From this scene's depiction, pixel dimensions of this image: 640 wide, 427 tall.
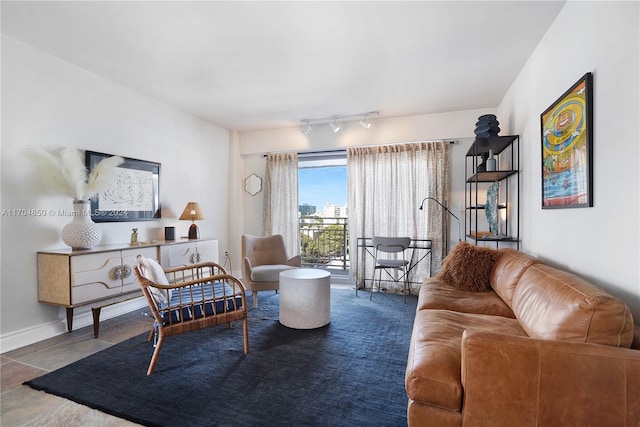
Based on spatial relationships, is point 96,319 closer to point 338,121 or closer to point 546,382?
point 546,382

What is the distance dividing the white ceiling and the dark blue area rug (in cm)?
250

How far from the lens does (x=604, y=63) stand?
5.50ft

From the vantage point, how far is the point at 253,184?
5375 millimetres

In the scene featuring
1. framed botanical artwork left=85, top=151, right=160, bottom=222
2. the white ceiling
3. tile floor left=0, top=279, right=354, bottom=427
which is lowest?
tile floor left=0, top=279, right=354, bottom=427

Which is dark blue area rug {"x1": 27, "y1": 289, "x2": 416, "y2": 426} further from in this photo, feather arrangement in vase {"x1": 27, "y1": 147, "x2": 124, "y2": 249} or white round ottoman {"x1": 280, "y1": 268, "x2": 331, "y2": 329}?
feather arrangement in vase {"x1": 27, "y1": 147, "x2": 124, "y2": 249}

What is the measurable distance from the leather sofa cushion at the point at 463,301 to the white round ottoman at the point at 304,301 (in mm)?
942

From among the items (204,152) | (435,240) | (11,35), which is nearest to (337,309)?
(435,240)

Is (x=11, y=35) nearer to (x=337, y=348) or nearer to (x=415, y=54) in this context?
(x=415, y=54)

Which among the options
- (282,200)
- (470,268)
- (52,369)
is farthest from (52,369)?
(282,200)

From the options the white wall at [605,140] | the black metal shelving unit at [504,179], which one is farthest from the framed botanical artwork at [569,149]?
the black metal shelving unit at [504,179]

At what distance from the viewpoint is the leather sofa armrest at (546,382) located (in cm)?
109

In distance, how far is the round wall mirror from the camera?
5.33 m

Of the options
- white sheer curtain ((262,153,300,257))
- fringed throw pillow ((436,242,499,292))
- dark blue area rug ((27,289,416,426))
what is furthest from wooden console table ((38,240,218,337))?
fringed throw pillow ((436,242,499,292))

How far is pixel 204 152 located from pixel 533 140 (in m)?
4.15
